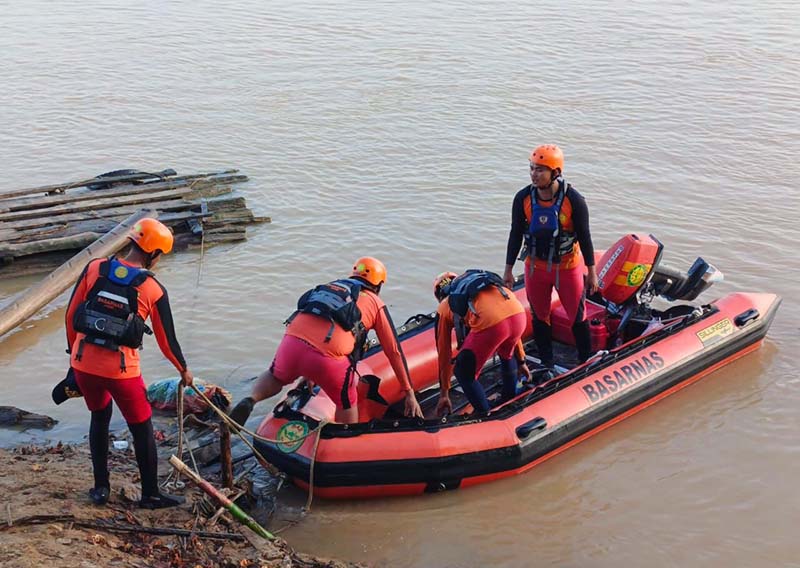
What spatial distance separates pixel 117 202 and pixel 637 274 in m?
5.80

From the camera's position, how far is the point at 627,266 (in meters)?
7.19

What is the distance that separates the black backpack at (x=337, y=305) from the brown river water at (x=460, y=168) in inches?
45.6

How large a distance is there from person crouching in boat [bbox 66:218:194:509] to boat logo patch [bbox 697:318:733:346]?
4.13m

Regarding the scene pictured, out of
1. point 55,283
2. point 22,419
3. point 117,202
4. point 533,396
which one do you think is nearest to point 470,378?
point 533,396

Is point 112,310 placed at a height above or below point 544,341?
above

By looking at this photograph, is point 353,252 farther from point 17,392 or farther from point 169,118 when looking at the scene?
point 169,118

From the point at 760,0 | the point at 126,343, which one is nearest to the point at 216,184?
the point at 126,343

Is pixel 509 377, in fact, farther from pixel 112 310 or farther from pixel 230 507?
pixel 112 310

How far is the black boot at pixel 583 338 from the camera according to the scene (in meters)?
6.71

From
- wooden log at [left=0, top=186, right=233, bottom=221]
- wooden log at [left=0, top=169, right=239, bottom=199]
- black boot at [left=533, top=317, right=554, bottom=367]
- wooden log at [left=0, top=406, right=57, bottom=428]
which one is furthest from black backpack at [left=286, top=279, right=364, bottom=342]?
wooden log at [left=0, top=169, right=239, bottom=199]

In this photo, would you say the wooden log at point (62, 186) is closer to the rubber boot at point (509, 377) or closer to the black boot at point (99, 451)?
the rubber boot at point (509, 377)

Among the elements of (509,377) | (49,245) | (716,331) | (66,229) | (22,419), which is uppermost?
(66,229)

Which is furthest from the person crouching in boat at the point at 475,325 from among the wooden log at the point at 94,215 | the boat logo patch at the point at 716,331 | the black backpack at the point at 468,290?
the wooden log at the point at 94,215

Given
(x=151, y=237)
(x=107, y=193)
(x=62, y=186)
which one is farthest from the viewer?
(x=62, y=186)
